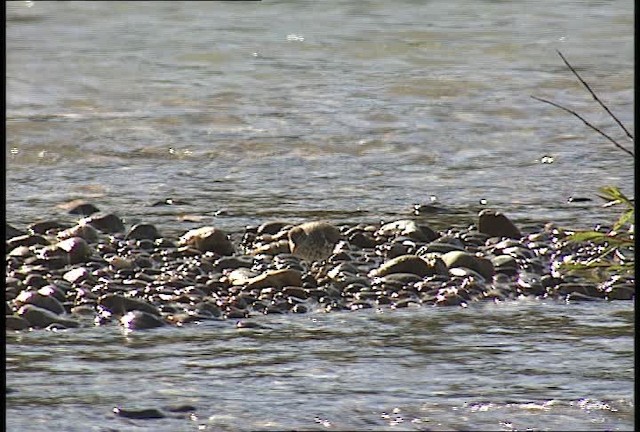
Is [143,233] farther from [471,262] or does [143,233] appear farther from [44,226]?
[471,262]

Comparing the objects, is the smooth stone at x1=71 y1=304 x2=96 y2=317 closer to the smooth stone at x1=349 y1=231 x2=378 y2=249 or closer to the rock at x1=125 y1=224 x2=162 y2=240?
the rock at x1=125 y1=224 x2=162 y2=240

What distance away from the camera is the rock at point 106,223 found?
25.2ft

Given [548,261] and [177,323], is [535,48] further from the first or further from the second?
[177,323]

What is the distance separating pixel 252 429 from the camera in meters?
4.78

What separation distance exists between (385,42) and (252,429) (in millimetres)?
11390

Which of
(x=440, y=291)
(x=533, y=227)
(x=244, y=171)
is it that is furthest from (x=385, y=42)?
(x=440, y=291)

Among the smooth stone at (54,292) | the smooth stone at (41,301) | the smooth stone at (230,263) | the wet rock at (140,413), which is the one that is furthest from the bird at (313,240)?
the wet rock at (140,413)

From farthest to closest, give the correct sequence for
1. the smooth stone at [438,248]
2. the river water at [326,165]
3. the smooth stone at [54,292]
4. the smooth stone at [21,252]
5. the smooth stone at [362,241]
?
the smooth stone at [362,241] → the smooth stone at [438,248] → the smooth stone at [21,252] → the smooth stone at [54,292] → the river water at [326,165]

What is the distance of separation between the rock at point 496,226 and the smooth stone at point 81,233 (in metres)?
1.50

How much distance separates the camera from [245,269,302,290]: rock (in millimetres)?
6590

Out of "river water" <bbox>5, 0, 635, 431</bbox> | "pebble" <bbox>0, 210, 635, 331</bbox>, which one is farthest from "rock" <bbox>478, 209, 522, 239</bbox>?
"river water" <bbox>5, 0, 635, 431</bbox>

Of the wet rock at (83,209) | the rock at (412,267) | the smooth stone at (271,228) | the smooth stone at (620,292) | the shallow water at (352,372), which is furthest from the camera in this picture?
the wet rock at (83,209)

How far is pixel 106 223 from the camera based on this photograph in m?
7.72

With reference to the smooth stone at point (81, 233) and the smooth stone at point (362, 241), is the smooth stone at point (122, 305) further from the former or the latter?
the smooth stone at point (362, 241)
